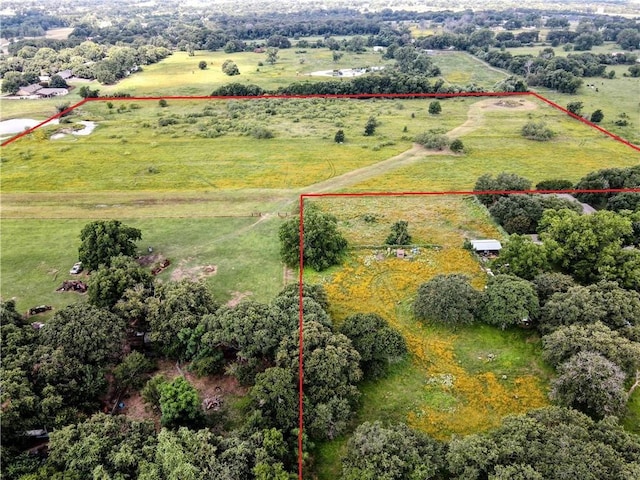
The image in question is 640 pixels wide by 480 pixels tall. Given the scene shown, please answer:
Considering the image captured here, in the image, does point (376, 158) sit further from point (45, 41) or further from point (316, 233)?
point (45, 41)

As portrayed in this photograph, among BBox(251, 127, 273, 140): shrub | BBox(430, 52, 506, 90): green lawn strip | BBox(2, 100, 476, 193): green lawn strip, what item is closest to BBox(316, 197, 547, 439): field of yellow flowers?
BBox(2, 100, 476, 193): green lawn strip

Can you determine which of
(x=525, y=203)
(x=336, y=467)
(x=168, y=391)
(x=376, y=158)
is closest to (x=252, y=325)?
(x=168, y=391)

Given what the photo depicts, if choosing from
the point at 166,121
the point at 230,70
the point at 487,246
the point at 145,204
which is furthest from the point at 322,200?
the point at 230,70

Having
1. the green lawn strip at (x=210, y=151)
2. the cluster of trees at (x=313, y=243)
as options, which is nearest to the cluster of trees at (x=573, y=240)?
the cluster of trees at (x=313, y=243)

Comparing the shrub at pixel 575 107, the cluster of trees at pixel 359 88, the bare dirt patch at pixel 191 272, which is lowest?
the bare dirt patch at pixel 191 272

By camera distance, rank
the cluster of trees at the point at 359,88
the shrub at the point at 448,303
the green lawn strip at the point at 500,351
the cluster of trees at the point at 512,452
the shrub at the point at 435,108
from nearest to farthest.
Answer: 1. the cluster of trees at the point at 512,452
2. the green lawn strip at the point at 500,351
3. the shrub at the point at 448,303
4. the shrub at the point at 435,108
5. the cluster of trees at the point at 359,88

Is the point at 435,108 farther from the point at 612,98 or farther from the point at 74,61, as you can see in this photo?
the point at 74,61

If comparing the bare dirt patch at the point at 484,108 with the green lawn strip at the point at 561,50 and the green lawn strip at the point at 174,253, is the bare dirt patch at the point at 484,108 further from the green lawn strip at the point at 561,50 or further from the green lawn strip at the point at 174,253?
the green lawn strip at the point at 561,50
